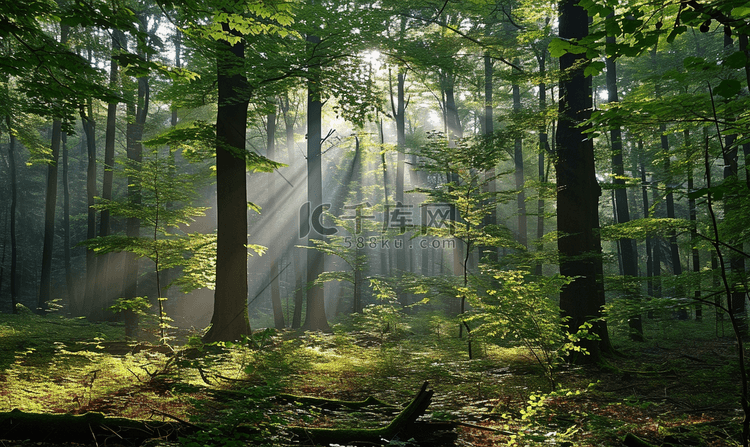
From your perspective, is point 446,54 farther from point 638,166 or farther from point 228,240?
point 638,166

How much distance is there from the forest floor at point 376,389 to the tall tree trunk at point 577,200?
43.9 inches

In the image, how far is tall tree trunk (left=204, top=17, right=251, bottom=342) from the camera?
702cm

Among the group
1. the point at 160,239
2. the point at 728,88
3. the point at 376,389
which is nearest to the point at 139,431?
the point at 376,389

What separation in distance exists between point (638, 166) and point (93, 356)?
2360cm

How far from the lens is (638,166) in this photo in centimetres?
2003

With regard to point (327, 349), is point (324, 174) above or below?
above

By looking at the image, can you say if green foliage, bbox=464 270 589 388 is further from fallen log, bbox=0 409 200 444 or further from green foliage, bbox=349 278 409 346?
green foliage, bbox=349 278 409 346

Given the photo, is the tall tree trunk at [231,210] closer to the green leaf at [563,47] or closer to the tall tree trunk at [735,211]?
the green leaf at [563,47]

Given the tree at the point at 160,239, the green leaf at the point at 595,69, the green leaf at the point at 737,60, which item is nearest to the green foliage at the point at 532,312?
the green leaf at the point at 595,69

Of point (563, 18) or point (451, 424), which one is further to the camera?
point (563, 18)

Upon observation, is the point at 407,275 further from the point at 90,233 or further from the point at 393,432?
the point at 90,233

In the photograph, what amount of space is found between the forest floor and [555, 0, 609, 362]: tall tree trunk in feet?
3.66

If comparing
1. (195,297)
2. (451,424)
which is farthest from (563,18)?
(195,297)

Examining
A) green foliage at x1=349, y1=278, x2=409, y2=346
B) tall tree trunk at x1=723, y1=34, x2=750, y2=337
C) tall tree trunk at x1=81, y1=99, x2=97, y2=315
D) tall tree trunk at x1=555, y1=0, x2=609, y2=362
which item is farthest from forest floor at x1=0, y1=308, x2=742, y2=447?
tall tree trunk at x1=81, y1=99, x2=97, y2=315
